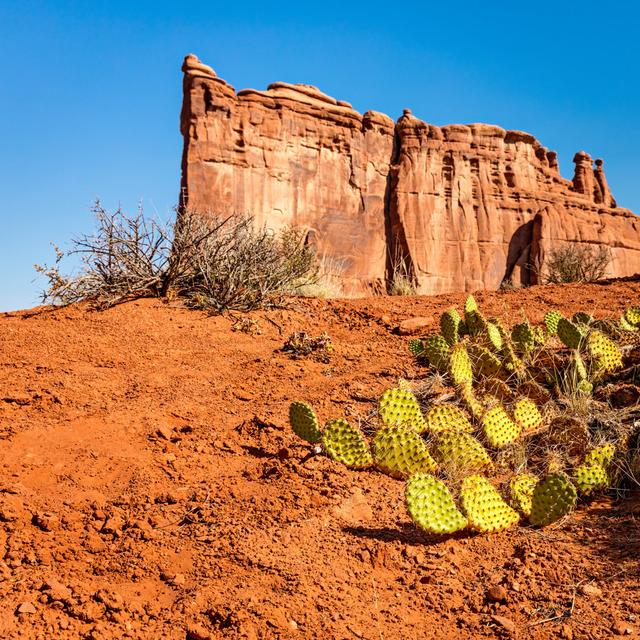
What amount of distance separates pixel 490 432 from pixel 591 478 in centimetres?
64

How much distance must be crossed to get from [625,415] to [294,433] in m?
2.19

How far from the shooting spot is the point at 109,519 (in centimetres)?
304

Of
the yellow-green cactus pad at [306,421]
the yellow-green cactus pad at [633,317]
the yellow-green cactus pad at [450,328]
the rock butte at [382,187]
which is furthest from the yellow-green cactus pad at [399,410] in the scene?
the rock butte at [382,187]

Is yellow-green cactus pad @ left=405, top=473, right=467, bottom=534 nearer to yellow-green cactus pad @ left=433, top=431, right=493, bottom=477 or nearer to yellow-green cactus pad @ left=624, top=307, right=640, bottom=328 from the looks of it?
yellow-green cactus pad @ left=433, top=431, right=493, bottom=477

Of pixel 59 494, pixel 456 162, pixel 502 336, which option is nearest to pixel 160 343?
pixel 59 494

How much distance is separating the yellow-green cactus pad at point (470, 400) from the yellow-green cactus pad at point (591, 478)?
2.79 feet

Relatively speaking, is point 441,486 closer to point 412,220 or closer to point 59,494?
point 59,494

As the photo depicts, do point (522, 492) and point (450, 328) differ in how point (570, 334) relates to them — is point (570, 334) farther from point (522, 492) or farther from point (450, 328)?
point (522, 492)

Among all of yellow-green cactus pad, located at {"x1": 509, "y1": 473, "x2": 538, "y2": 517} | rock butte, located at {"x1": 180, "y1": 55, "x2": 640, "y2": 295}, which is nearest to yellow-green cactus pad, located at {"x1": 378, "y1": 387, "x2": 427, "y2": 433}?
yellow-green cactus pad, located at {"x1": 509, "y1": 473, "x2": 538, "y2": 517}

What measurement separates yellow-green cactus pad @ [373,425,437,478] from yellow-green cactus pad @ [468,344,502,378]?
142 cm

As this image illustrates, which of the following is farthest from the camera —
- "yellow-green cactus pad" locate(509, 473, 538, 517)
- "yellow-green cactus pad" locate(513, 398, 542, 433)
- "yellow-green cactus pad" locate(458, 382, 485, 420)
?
"yellow-green cactus pad" locate(458, 382, 485, 420)

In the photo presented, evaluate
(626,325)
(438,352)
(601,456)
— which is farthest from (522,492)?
(626,325)

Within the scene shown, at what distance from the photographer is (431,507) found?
3.02 metres

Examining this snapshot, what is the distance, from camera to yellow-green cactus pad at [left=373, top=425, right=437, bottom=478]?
3.68 metres
